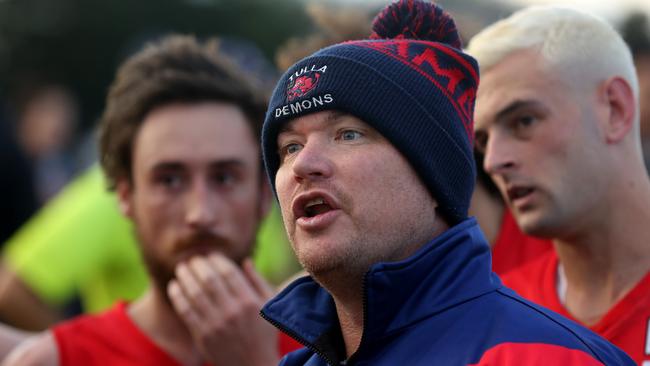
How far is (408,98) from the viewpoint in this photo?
2875mm

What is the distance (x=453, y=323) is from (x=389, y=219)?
318 millimetres

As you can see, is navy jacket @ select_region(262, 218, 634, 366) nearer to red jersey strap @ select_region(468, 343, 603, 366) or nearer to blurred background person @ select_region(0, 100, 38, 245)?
red jersey strap @ select_region(468, 343, 603, 366)

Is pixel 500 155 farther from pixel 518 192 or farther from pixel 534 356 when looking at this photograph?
pixel 534 356

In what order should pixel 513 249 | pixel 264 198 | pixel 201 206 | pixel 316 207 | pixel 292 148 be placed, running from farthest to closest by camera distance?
pixel 264 198 < pixel 513 249 < pixel 201 206 < pixel 292 148 < pixel 316 207

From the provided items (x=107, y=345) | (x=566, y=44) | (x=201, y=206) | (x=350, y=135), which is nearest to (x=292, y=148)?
(x=350, y=135)

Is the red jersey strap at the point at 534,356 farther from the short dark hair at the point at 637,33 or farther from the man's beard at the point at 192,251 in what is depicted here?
the short dark hair at the point at 637,33

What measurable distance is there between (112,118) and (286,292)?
7.46 feet

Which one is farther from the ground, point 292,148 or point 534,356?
point 292,148

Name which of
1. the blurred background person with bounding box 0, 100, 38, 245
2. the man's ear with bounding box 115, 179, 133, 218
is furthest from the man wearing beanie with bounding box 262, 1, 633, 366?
the blurred background person with bounding box 0, 100, 38, 245

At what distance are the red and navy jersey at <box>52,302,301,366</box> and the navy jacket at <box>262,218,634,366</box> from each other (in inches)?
70.6

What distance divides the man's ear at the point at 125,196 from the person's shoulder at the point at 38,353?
0.64 metres

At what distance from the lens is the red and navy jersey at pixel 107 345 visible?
4531mm

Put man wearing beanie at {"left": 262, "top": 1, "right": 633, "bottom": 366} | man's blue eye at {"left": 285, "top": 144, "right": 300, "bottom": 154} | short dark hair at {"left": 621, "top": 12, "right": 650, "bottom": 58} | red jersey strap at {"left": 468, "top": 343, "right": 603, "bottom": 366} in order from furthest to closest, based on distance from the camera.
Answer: short dark hair at {"left": 621, "top": 12, "right": 650, "bottom": 58}
man's blue eye at {"left": 285, "top": 144, "right": 300, "bottom": 154}
man wearing beanie at {"left": 262, "top": 1, "right": 633, "bottom": 366}
red jersey strap at {"left": 468, "top": 343, "right": 603, "bottom": 366}

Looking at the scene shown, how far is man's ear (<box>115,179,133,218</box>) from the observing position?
16.0 ft
